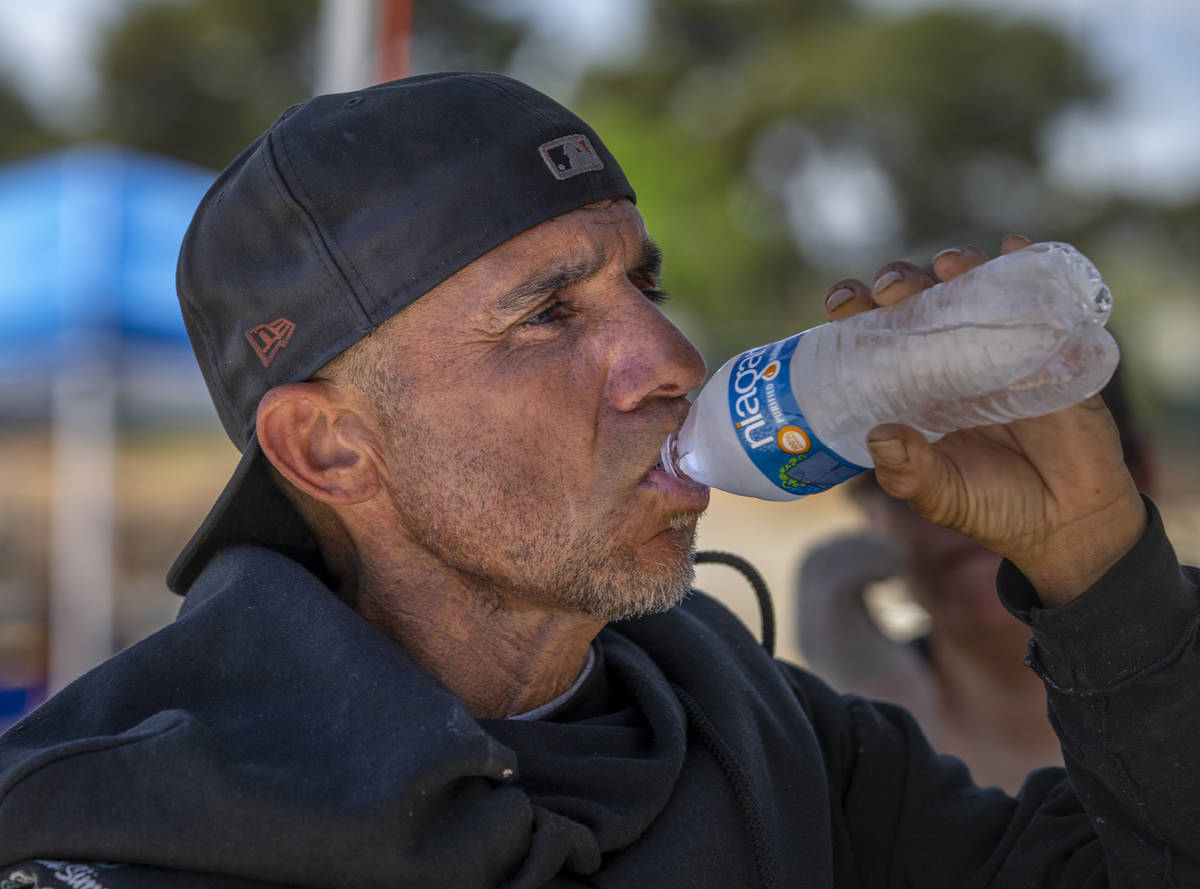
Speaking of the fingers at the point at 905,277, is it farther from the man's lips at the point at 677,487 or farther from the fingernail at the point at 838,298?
the man's lips at the point at 677,487

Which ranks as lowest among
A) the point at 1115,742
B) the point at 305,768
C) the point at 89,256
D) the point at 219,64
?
the point at 219,64

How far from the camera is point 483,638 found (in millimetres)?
1838

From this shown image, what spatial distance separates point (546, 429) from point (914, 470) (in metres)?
0.51

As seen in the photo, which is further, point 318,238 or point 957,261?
point 318,238

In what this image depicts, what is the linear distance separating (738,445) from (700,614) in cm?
60

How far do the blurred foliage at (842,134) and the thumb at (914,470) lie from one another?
88.1 ft

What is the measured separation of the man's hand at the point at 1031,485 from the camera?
1531 millimetres

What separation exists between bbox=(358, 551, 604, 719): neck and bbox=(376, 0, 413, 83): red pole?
6.38 ft

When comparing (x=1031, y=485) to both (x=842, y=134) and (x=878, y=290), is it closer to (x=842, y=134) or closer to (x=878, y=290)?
(x=878, y=290)

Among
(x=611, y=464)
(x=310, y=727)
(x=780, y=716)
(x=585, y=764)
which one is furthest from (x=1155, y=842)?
(x=310, y=727)

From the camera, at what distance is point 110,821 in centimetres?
134

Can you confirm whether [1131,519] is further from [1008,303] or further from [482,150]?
[482,150]

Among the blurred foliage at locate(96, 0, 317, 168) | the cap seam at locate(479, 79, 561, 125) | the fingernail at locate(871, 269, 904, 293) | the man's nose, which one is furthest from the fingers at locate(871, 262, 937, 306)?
the blurred foliage at locate(96, 0, 317, 168)

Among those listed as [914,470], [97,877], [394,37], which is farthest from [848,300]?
[394,37]
